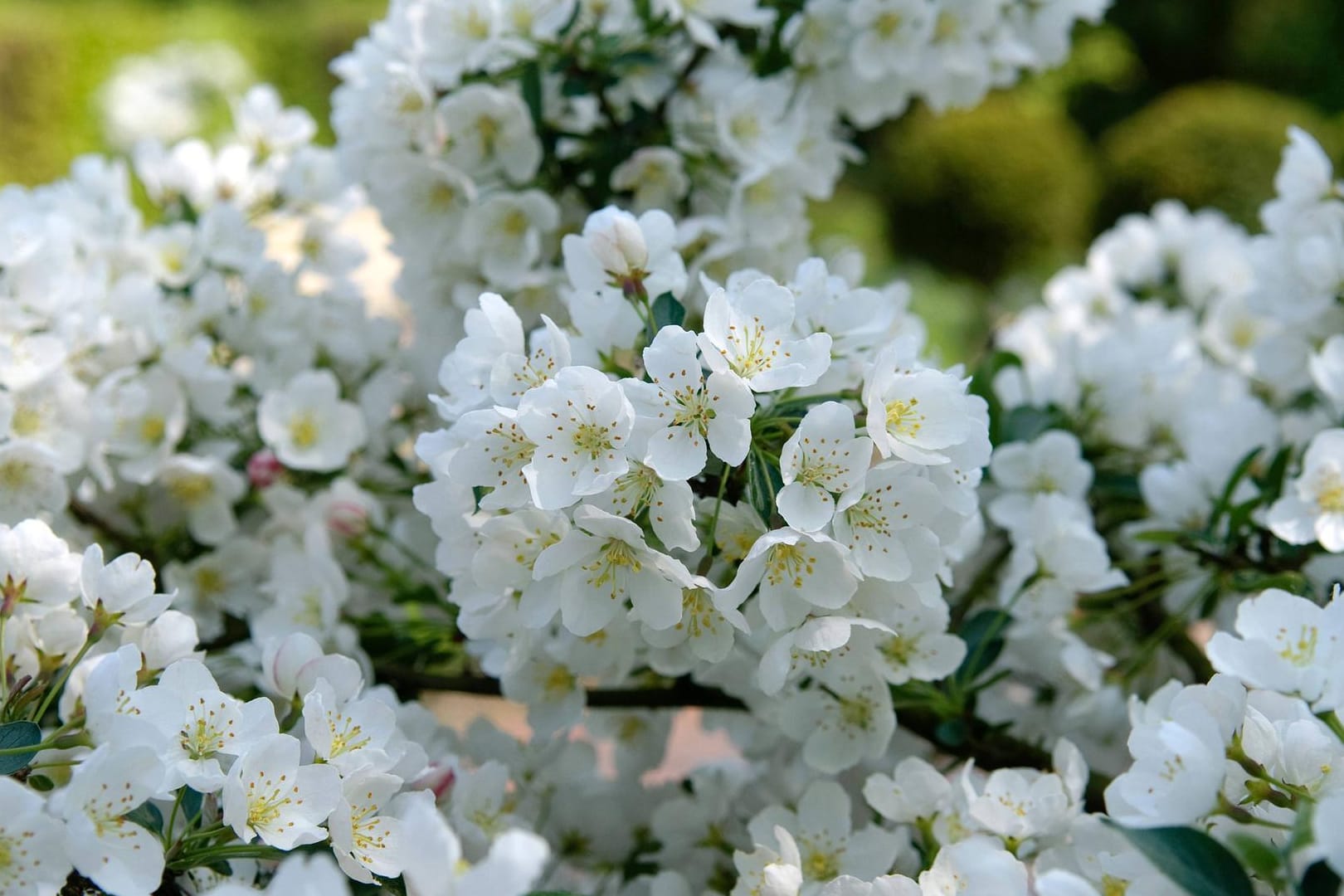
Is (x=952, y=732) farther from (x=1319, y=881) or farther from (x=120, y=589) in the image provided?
(x=120, y=589)

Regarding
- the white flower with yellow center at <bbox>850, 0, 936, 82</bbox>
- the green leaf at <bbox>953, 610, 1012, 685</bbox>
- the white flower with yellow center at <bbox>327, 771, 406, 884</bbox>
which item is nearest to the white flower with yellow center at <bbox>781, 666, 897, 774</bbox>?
the green leaf at <bbox>953, 610, 1012, 685</bbox>

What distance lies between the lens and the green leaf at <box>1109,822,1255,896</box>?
2.12 ft

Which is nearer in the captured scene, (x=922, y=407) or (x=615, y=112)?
(x=922, y=407)

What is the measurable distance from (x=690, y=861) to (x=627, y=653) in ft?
0.99

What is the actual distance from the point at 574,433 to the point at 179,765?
306 millimetres

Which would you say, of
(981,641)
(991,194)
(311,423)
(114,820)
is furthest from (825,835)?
(991,194)

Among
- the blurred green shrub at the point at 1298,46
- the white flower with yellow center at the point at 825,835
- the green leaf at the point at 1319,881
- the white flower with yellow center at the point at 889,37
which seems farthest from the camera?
the blurred green shrub at the point at 1298,46

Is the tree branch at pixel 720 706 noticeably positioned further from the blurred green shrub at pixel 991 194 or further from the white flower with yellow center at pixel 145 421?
the blurred green shrub at pixel 991 194

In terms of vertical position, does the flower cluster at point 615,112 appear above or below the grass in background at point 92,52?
above

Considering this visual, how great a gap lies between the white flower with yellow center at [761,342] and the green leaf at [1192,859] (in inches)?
12.6

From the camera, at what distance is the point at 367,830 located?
799mm

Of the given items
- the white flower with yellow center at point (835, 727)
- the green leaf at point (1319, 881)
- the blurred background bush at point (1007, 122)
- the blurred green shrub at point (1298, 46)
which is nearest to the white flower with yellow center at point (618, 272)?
the white flower with yellow center at point (835, 727)

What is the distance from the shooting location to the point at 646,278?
0.94 meters

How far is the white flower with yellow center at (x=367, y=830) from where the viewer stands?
2.54 feet
